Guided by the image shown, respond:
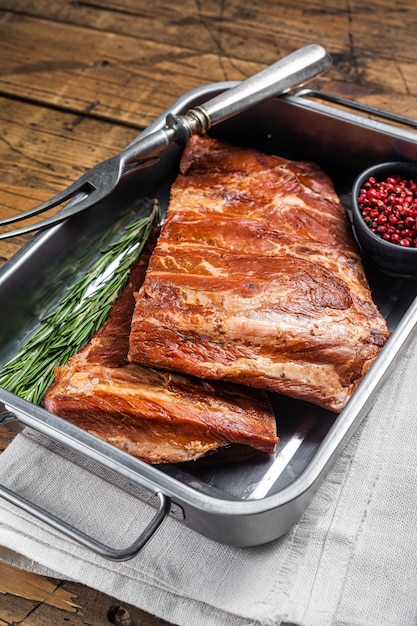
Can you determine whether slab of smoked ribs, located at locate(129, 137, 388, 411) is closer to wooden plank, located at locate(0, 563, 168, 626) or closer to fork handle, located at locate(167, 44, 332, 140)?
fork handle, located at locate(167, 44, 332, 140)

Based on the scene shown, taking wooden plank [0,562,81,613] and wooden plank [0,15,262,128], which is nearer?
wooden plank [0,562,81,613]

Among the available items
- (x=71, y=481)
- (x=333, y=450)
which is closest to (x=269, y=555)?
(x=333, y=450)

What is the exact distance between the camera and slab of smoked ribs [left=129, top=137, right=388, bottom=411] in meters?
1.88

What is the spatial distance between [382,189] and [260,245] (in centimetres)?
47

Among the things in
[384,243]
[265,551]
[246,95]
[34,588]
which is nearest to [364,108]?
[246,95]

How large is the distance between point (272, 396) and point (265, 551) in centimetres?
45

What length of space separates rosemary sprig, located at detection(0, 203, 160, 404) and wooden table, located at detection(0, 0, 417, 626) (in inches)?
18.2

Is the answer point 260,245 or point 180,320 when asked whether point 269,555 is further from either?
point 260,245

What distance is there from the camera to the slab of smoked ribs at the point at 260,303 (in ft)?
6.15

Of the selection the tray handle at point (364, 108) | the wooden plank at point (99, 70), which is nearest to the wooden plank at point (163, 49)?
the wooden plank at point (99, 70)

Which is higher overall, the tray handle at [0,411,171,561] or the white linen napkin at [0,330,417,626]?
the tray handle at [0,411,171,561]

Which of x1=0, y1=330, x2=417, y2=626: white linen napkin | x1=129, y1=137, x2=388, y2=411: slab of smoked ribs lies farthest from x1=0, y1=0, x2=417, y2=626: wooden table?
x1=0, y1=330, x2=417, y2=626: white linen napkin

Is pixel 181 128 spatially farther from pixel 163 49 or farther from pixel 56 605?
pixel 56 605

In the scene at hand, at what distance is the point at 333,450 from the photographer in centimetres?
164
